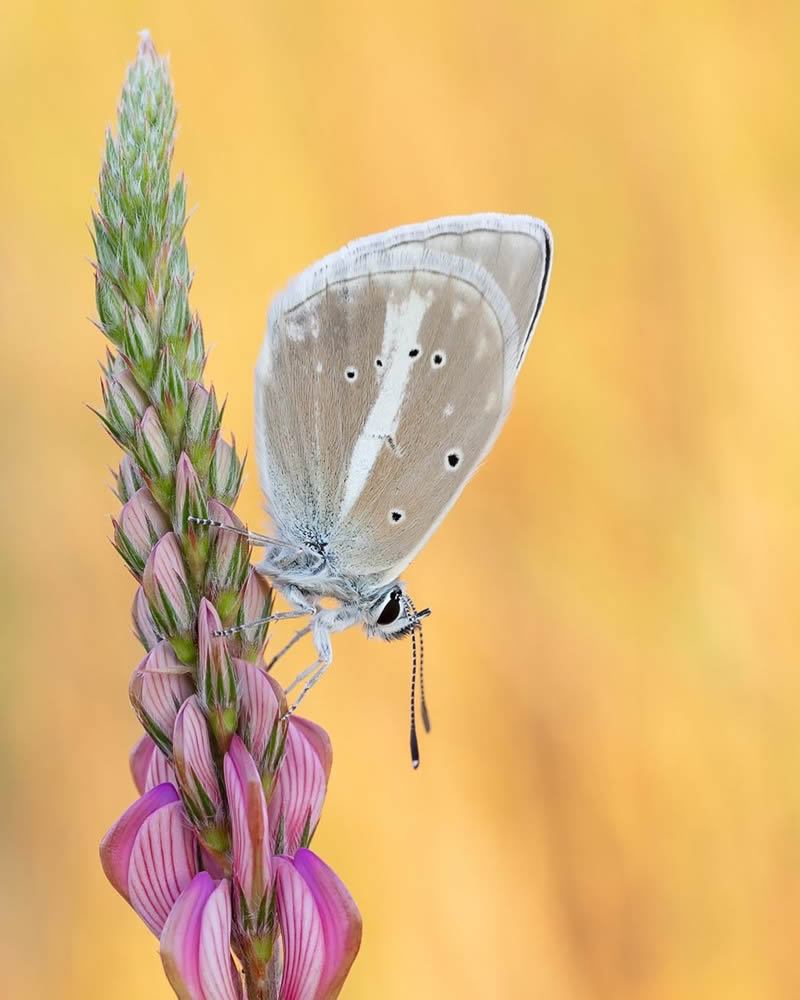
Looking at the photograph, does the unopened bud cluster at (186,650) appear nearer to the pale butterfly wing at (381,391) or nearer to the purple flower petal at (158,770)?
the purple flower petal at (158,770)

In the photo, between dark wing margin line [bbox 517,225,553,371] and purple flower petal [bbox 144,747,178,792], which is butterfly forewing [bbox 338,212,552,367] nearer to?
dark wing margin line [bbox 517,225,553,371]

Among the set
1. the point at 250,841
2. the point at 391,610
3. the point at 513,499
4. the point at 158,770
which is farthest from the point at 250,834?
the point at 513,499

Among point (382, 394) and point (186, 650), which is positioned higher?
point (382, 394)

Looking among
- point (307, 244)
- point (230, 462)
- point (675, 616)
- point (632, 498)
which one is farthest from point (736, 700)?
point (230, 462)

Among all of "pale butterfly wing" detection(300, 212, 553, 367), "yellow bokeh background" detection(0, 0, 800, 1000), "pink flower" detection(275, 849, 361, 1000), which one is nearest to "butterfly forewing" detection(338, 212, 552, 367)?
"pale butterfly wing" detection(300, 212, 553, 367)

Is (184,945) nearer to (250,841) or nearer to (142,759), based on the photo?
(250,841)

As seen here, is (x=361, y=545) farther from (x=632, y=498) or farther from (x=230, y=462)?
(x=632, y=498)

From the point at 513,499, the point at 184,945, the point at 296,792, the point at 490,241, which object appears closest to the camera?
the point at 184,945

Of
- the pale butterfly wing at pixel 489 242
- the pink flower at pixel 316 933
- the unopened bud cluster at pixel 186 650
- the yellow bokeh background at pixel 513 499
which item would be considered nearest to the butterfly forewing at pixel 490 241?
the pale butterfly wing at pixel 489 242
